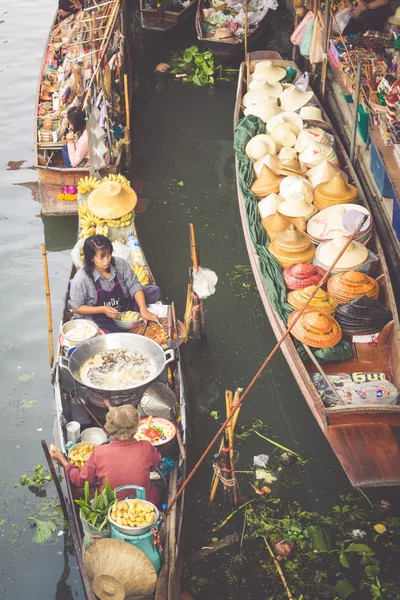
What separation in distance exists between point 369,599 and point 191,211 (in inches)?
212

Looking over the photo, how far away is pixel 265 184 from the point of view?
7.75 metres

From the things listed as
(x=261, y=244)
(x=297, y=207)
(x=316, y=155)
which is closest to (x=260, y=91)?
(x=316, y=155)

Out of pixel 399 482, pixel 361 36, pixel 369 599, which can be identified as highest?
pixel 361 36

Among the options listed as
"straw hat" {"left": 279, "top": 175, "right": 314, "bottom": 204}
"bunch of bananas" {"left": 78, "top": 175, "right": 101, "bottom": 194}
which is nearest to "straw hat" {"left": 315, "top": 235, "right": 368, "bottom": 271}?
"straw hat" {"left": 279, "top": 175, "right": 314, "bottom": 204}

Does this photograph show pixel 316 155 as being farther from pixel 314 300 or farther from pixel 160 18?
pixel 160 18

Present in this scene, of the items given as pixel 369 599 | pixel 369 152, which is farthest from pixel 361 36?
pixel 369 599

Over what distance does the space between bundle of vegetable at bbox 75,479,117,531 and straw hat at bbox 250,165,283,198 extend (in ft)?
14.3

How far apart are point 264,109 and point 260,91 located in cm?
48

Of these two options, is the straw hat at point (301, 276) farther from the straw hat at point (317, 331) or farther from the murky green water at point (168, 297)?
the murky green water at point (168, 297)

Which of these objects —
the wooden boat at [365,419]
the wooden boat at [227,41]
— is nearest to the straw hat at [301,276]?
the wooden boat at [365,419]

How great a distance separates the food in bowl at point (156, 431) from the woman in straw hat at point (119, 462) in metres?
0.65

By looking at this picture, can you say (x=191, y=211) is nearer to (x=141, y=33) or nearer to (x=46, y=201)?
(x=46, y=201)

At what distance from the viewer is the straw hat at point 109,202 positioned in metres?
7.07

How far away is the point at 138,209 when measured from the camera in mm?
9125
